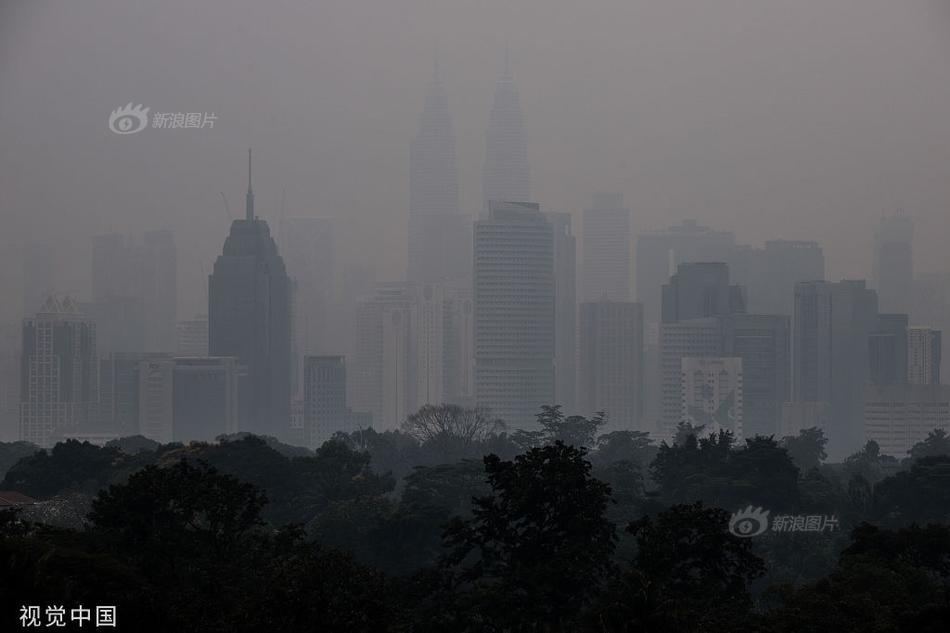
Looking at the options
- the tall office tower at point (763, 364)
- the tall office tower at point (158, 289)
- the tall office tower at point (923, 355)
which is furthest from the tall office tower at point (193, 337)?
the tall office tower at point (923, 355)

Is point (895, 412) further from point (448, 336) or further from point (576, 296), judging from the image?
point (448, 336)

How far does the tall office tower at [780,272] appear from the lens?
83.6m

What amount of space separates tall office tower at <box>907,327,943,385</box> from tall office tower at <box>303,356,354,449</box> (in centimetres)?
3590

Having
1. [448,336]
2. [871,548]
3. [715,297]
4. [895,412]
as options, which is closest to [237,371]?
[448,336]

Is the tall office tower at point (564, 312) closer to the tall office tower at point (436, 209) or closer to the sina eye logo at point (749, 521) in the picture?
the tall office tower at point (436, 209)

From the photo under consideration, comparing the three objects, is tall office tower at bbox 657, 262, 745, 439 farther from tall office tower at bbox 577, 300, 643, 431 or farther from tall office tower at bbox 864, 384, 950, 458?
tall office tower at bbox 864, 384, 950, 458

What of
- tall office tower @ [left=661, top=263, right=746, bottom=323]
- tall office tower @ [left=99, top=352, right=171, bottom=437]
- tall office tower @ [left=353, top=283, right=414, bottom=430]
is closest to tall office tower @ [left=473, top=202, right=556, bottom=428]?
tall office tower @ [left=353, top=283, right=414, bottom=430]

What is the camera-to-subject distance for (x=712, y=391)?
8944 centimetres

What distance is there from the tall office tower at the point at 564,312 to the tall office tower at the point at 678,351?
6.04 meters

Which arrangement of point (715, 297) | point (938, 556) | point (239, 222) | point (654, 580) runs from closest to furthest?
point (654, 580)
point (938, 556)
point (239, 222)
point (715, 297)

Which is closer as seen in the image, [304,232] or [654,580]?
[654,580]

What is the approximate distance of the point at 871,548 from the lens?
1938 centimetres

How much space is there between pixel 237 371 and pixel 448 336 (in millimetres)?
16200

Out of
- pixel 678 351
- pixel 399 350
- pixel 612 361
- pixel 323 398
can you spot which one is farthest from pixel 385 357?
pixel 678 351
